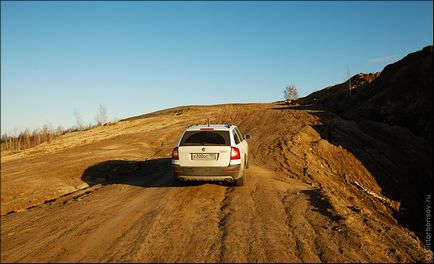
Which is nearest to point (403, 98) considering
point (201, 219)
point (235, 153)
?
point (235, 153)

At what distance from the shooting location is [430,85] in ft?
91.0

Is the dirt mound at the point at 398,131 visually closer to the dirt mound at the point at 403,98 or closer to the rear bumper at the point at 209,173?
the dirt mound at the point at 403,98

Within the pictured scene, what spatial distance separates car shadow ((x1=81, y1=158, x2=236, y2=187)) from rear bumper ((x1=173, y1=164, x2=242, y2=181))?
2.18 metres

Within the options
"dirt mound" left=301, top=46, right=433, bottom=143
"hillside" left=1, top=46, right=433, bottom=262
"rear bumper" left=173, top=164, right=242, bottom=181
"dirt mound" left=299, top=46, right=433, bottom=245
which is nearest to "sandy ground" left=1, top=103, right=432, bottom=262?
"hillside" left=1, top=46, right=433, bottom=262

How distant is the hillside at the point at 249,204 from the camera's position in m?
6.76

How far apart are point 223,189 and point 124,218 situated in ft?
10.6

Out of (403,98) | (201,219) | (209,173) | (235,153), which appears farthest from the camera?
(403,98)

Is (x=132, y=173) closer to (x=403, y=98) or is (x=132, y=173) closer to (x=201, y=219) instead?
(x=201, y=219)

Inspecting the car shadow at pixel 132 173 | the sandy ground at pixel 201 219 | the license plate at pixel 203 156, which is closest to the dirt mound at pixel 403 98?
the sandy ground at pixel 201 219

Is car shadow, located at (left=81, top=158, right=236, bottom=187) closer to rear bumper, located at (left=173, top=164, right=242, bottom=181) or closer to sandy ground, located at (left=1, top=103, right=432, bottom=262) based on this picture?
sandy ground, located at (left=1, top=103, right=432, bottom=262)

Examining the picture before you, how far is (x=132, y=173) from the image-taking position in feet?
54.4

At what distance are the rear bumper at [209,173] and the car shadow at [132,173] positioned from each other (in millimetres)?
2180

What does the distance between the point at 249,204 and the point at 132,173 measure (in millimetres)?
8463

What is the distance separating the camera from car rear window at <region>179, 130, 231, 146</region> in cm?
1031
